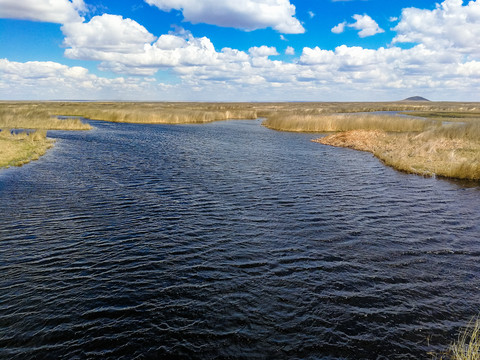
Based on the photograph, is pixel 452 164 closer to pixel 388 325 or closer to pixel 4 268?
pixel 388 325

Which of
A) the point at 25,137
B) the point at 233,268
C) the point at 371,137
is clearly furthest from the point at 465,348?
the point at 25,137

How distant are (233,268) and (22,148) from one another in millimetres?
29438

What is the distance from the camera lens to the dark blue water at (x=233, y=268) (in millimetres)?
7406

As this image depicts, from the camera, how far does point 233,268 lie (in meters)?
10.4

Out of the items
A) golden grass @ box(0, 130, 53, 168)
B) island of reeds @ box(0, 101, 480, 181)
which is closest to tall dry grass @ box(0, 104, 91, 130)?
island of reeds @ box(0, 101, 480, 181)

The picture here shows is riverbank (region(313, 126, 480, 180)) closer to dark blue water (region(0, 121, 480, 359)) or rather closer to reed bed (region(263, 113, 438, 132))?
dark blue water (region(0, 121, 480, 359))

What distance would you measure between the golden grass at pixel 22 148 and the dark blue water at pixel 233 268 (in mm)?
5220

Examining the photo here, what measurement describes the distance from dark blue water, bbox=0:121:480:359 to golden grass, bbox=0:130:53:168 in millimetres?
5220

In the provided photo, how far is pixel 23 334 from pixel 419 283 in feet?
34.7

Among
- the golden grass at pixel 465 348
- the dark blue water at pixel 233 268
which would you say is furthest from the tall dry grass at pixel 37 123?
the golden grass at pixel 465 348

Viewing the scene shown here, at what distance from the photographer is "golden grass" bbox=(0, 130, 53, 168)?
25536mm

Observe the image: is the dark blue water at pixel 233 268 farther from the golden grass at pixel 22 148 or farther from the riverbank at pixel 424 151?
the golden grass at pixel 22 148

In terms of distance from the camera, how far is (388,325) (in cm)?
790

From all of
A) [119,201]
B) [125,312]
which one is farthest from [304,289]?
[119,201]
